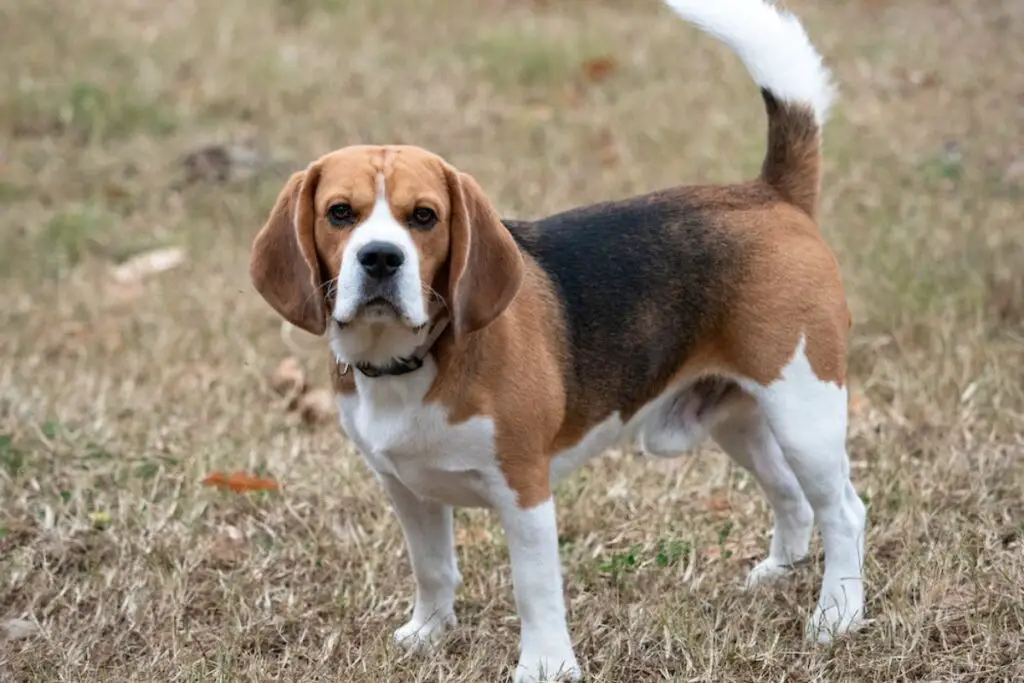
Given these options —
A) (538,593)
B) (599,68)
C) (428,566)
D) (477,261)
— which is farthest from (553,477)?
(599,68)

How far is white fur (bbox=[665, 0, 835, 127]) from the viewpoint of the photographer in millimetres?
4094

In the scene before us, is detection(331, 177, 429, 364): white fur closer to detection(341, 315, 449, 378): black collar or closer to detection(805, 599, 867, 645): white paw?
detection(341, 315, 449, 378): black collar

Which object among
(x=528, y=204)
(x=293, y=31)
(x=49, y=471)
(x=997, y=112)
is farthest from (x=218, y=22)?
(x=49, y=471)

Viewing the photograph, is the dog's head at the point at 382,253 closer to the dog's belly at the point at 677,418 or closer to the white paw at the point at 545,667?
the dog's belly at the point at 677,418

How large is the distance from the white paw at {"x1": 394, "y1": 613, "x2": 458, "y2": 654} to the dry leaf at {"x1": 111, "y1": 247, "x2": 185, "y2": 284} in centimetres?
368

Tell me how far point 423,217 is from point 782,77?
133 cm

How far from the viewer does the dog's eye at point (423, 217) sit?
134 inches

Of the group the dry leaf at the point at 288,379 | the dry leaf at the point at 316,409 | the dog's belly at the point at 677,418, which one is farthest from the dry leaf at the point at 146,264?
the dog's belly at the point at 677,418

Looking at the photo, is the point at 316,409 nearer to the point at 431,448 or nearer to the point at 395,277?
the point at 431,448

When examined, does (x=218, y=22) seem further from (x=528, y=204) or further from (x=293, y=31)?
(x=528, y=204)

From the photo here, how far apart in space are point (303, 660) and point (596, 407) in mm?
1067

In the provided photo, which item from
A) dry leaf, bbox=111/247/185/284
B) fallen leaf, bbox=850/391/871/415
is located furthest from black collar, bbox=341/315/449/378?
dry leaf, bbox=111/247/185/284

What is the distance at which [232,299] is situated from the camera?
693cm

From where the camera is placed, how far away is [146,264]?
7531 millimetres
